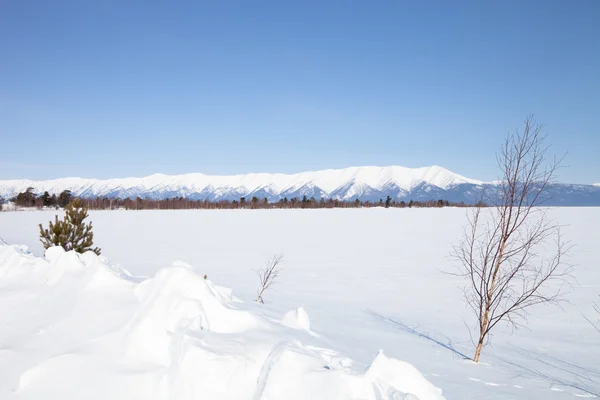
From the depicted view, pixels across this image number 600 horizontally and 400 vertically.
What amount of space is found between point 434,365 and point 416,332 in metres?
3.82

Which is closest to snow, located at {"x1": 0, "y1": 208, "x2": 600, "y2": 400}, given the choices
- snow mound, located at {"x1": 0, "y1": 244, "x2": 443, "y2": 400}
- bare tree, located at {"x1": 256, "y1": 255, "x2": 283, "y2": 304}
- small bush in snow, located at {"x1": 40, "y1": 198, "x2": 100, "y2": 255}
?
snow mound, located at {"x1": 0, "y1": 244, "x2": 443, "y2": 400}

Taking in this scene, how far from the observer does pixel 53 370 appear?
349 centimetres

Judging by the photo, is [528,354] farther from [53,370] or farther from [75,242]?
[75,242]

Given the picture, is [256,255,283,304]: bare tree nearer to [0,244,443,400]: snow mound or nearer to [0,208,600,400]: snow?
[0,208,600,400]: snow

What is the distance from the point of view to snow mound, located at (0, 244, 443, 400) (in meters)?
3.07

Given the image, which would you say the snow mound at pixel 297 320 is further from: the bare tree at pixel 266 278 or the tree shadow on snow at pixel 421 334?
the bare tree at pixel 266 278

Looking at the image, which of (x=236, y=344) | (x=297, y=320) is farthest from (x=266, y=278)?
(x=236, y=344)

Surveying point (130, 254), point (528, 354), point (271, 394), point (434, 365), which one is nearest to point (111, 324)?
point (271, 394)

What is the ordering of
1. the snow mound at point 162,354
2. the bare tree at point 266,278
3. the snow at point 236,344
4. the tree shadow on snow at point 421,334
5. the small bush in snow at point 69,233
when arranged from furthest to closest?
the bare tree at point 266,278 → the small bush in snow at point 69,233 → the tree shadow on snow at point 421,334 → the snow at point 236,344 → the snow mound at point 162,354

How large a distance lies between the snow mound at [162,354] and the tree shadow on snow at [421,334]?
5178 millimetres

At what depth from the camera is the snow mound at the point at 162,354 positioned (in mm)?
3074

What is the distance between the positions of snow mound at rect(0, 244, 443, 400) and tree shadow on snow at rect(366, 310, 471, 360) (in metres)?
5.18

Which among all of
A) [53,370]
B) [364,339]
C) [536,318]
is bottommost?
[536,318]

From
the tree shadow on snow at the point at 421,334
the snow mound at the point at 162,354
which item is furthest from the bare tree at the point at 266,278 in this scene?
the snow mound at the point at 162,354
